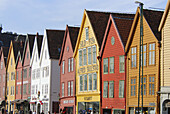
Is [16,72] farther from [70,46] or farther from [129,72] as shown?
[129,72]

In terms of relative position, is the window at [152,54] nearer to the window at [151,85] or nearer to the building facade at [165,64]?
the window at [151,85]

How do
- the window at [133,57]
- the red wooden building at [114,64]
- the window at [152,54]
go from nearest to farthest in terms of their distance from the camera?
1. the window at [152,54]
2. the window at [133,57]
3. the red wooden building at [114,64]

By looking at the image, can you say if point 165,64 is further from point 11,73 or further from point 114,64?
point 11,73

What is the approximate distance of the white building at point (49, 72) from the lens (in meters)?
68.1

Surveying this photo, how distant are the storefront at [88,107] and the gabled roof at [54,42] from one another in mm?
13375

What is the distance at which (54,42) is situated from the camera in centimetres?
7050

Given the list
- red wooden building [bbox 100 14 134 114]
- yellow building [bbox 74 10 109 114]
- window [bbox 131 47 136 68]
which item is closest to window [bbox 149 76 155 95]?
window [bbox 131 47 136 68]

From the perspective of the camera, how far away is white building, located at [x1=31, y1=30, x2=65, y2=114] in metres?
68.1

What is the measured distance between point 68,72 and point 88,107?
884 centimetres

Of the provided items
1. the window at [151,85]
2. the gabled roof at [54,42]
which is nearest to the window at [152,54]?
the window at [151,85]

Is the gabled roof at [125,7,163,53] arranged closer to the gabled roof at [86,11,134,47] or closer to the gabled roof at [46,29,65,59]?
the gabled roof at [86,11,134,47]

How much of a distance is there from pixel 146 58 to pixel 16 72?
47.5 meters

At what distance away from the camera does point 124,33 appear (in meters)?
49.1

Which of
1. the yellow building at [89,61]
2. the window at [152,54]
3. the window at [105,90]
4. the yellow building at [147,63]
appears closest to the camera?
the yellow building at [147,63]
